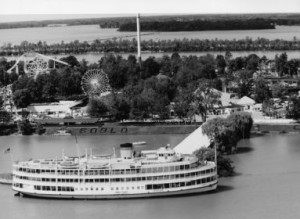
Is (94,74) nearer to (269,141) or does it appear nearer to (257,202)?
(269,141)

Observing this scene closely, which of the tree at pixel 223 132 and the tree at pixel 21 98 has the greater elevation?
the tree at pixel 223 132

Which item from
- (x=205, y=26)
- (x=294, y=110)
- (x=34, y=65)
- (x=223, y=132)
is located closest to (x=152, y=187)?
(x=223, y=132)

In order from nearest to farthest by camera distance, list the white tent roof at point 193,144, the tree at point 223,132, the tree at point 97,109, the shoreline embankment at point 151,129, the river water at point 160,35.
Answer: the white tent roof at point 193,144, the tree at point 223,132, the shoreline embankment at point 151,129, the tree at point 97,109, the river water at point 160,35

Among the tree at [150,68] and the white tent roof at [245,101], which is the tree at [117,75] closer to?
the tree at [150,68]

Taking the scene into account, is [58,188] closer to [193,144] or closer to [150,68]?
[193,144]

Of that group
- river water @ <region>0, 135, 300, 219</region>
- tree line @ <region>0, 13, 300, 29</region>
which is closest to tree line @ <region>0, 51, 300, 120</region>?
river water @ <region>0, 135, 300, 219</region>

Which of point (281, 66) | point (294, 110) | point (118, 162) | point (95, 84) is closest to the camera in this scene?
point (118, 162)

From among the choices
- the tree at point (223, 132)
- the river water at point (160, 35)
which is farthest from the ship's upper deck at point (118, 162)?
the river water at point (160, 35)
